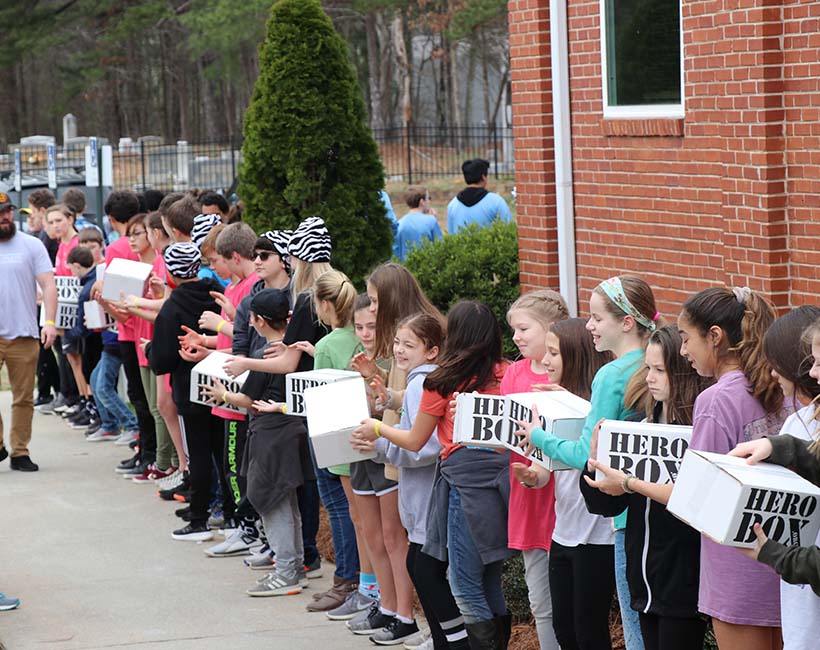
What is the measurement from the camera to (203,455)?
8.64 metres

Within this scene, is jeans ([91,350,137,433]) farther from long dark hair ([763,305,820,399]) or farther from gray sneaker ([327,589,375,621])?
long dark hair ([763,305,820,399])

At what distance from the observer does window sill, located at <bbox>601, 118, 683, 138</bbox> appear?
7.89 m

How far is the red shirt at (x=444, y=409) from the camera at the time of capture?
5469 mm

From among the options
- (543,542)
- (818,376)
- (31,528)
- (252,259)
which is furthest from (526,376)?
(31,528)

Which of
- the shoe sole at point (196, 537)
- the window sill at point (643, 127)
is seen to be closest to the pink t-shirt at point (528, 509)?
the window sill at point (643, 127)

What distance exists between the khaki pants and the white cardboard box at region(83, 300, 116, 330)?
0.50m

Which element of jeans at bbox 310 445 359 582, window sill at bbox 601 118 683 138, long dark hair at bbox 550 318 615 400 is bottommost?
jeans at bbox 310 445 359 582

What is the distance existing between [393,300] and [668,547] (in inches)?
87.5

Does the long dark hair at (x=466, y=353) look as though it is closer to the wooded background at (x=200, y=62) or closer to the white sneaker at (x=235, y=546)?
the white sneaker at (x=235, y=546)

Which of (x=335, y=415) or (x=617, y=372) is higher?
(x=617, y=372)

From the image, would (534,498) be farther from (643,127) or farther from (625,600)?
(643,127)

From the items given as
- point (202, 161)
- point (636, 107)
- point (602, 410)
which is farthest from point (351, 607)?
point (202, 161)

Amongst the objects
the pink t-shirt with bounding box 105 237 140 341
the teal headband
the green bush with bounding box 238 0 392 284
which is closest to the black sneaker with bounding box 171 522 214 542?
the pink t-shirt with bounding box 105 237 140 341

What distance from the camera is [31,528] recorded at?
9.30 metres
